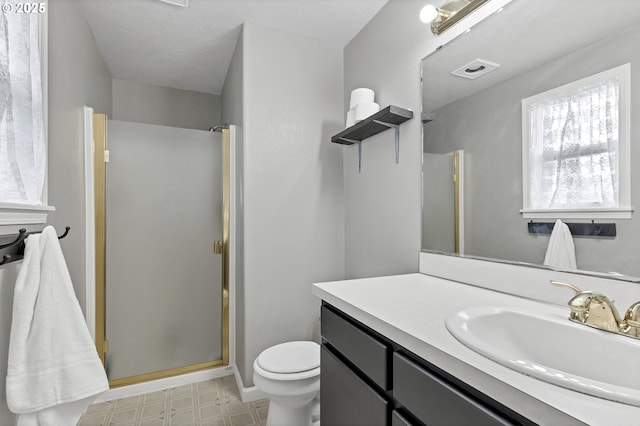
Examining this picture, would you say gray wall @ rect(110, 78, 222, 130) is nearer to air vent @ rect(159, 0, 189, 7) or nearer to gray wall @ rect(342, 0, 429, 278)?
air vent @ rect(159, 0, 189, 7)

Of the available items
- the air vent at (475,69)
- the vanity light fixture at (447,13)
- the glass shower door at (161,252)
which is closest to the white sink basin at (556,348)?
the air vent at (475,69)

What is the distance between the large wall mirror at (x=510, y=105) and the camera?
852mm

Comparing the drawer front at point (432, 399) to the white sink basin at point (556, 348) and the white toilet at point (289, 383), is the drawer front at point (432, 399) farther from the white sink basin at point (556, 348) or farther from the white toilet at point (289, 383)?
the white toilet at point (289, 383)

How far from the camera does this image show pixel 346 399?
40.1 inches

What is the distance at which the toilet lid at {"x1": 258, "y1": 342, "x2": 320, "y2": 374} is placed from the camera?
4.98ft

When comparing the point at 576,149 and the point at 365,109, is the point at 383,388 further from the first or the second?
the point at 365,109

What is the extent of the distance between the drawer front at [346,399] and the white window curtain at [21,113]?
46.6 inches

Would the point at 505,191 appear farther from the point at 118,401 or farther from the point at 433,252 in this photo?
the point at 118,401

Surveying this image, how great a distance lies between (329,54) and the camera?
2.29m

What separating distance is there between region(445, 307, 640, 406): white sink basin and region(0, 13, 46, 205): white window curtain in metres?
1.40

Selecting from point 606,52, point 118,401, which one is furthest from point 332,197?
point 118,401

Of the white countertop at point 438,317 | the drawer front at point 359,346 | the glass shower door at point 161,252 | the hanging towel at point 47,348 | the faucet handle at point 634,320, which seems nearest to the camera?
the white countertop at point 438,317

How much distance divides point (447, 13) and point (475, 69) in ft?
0.98

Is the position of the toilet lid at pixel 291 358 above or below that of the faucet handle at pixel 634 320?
below
